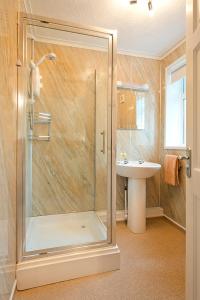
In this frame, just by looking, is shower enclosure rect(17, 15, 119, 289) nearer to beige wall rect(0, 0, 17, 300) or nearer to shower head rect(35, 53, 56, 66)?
shower head rect(35, 53, 56, 66)

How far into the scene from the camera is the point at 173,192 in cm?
243

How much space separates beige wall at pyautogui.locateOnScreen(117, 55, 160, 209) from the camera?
8.34ft

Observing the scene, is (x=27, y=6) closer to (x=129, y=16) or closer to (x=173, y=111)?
(x=129, y=16)

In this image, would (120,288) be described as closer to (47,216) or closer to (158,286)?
(158,286)

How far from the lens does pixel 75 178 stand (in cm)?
237

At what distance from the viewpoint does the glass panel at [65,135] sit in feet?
7.10

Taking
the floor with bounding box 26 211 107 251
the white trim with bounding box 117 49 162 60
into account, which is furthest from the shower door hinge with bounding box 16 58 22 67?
the white trim with bounding box 117 49 162 60

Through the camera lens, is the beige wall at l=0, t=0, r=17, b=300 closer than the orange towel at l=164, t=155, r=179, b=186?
Yes

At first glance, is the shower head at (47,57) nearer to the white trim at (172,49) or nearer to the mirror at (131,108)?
the mirror at (131,108)

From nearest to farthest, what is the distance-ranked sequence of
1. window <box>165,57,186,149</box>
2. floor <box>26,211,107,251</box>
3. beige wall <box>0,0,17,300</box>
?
beige wall <box>0,0,17,300</box> → floor <box>26,211,107,251</box> → window <box>165,57,186,149</box>

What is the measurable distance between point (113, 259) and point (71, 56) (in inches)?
93.7

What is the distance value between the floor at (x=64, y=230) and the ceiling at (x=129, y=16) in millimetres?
2198

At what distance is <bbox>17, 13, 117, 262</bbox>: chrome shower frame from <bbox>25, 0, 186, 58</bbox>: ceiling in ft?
1.34

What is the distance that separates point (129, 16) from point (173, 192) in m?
2.20
